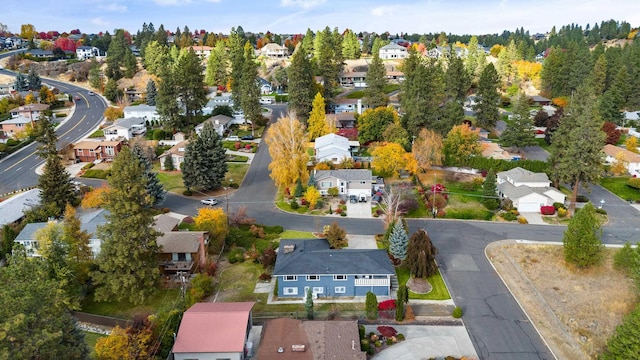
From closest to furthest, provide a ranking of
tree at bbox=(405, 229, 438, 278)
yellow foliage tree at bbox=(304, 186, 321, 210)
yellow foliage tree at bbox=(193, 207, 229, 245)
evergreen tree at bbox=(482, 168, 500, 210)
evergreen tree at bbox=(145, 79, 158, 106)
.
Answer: tree at bbox=(405, 229, 438, 278), yellow foliage tree at bbox=(193, 207, 229, 245), yellow foliage tree at bbox=(304, 186, 321, 210), evergreen tree at bbox=(482, 168, 500, 210), evergreen tree at bbox=(145, 79, 158, 106)

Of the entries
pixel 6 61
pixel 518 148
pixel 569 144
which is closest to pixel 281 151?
pixel 569 144

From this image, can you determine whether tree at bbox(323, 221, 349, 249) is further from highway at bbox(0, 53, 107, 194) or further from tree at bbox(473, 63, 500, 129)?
tree at bbox(473, 63, 500, 129)

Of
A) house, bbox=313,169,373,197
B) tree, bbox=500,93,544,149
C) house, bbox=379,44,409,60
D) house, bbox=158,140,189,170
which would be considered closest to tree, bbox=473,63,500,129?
tree, bbox=500,93,544,149

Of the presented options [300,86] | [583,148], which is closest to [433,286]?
[583,148]

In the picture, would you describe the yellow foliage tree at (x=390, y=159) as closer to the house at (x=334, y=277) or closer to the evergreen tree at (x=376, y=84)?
the house at (x=334, y=277)

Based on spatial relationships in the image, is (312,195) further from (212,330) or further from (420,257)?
(212,330)

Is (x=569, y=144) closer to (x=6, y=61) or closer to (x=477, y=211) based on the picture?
(x=477, y=211)

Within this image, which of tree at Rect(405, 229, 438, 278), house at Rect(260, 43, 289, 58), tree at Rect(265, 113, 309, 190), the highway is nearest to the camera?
tree at Rect(405, 229, 438, 278)
